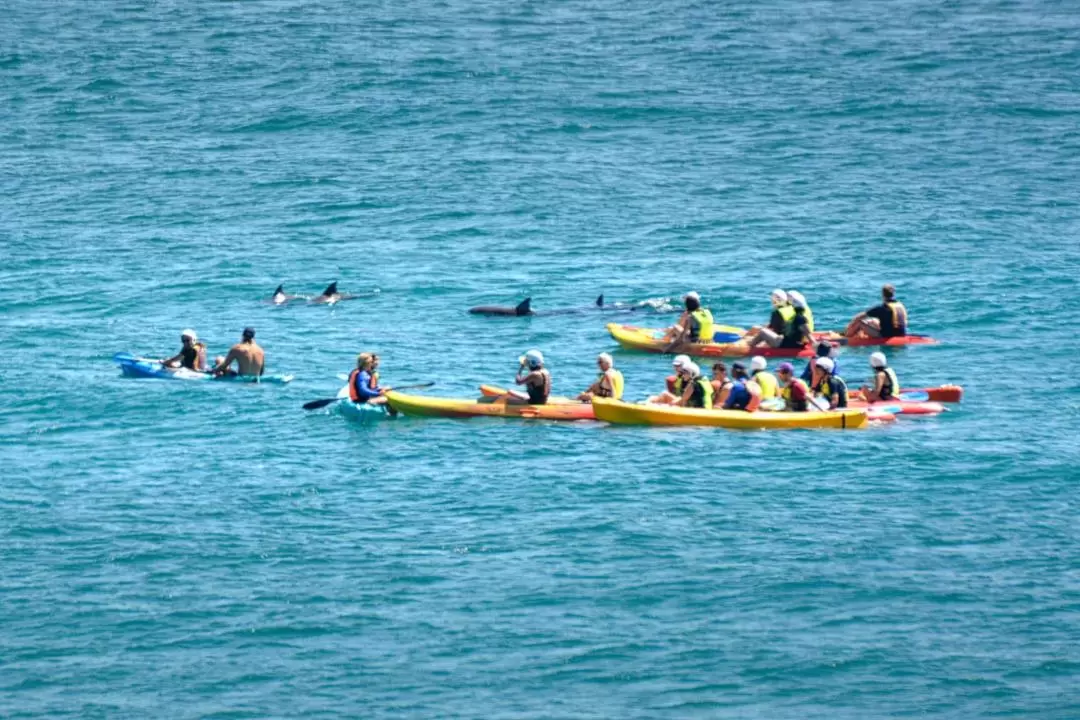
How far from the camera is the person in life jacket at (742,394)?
3356cm

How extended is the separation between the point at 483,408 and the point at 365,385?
7.63 feet

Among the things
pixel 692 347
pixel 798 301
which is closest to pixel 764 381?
pixel 798 301

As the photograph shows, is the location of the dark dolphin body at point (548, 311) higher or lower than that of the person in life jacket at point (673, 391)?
higher

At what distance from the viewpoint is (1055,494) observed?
29.8 meters

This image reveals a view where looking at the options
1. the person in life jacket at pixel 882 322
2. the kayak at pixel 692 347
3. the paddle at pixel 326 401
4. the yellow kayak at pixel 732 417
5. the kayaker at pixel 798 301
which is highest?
the kayaker at pixel 798 301

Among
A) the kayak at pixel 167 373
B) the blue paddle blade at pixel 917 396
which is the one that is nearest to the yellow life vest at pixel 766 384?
the blue paddle blade at pixel 917 396

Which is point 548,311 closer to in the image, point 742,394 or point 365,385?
point 365,385

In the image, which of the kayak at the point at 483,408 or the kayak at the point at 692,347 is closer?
the kayak at the point at 483,408

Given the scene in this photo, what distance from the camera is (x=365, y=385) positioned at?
34.7 meters

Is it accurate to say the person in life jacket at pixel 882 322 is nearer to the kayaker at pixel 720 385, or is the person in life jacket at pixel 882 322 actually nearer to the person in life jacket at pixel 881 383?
the person in life jacket at pixel 881 383

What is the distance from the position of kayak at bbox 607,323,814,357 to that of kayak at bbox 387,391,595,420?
6097 mm

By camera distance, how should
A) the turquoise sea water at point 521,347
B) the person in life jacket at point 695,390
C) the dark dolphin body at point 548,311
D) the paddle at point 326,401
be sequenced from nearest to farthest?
the turquoise sea water at point 521,347 < the person in life jacket at point 695,390 < the paddle at point 326,401 < the dark dolphin body at point 548,311

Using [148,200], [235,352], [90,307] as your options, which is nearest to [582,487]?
[235,352]

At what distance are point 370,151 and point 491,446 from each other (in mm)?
31606
